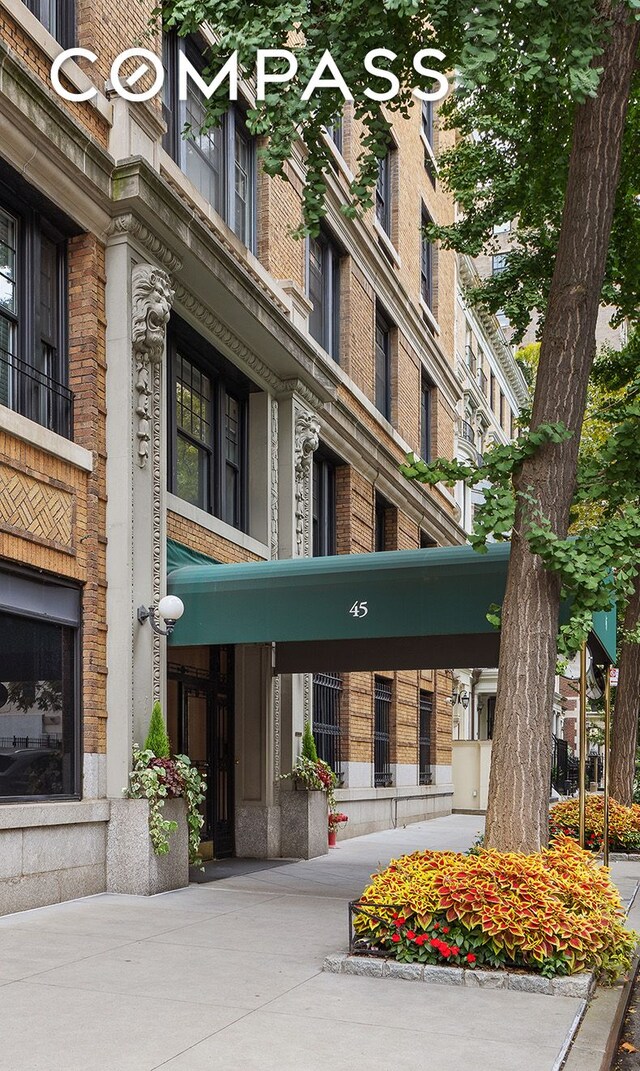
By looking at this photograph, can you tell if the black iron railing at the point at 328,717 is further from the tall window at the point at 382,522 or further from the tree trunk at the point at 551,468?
the tree trunk at the point at 551,468

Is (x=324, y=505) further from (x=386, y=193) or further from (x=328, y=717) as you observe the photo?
(x=386, y=193)

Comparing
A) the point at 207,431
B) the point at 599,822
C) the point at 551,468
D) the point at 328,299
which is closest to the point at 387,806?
the point at 599,822

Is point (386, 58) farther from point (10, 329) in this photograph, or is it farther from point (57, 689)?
point (57, 689)

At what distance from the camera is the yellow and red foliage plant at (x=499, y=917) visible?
24.8ft

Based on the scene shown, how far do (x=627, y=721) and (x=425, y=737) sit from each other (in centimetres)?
796

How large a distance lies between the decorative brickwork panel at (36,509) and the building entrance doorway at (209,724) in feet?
12.0

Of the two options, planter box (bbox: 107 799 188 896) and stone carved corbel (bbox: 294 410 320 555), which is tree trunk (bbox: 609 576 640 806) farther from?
planter box (bbox: 107 799 188 896)

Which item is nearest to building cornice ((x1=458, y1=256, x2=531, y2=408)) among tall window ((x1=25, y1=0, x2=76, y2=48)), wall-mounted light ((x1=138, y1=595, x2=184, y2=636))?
tall window ((x1=25, y1=0, x2=76, y2=48))

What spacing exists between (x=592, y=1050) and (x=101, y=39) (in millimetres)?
11159

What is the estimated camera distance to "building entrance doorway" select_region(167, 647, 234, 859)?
579 inches

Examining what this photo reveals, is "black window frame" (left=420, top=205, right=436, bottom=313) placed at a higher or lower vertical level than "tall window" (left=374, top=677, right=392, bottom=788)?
higher

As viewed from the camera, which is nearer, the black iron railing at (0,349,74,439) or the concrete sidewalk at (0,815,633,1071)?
the concrete sidewalk at (0,815,633,1071)

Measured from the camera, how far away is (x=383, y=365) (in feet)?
81.1

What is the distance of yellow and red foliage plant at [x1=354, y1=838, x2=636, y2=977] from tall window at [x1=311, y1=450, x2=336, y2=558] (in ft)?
38.4
